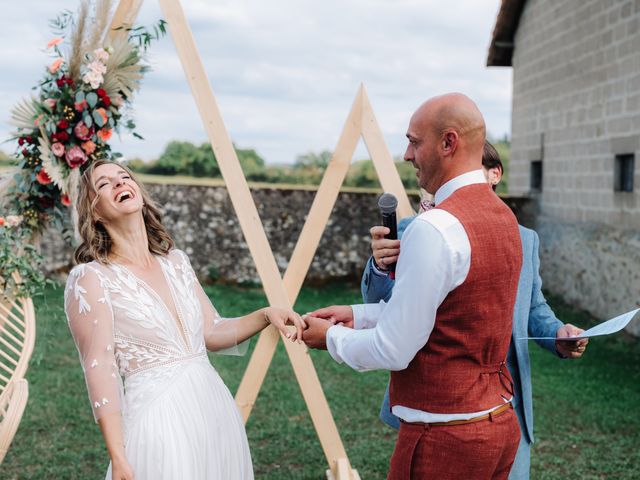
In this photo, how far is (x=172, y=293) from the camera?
2660mm

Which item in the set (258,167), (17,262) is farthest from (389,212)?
(258,167)

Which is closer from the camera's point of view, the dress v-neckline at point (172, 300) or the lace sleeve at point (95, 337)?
the lace sleeve at point (95, 337)

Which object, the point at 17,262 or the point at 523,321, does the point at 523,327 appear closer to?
the point at 523,321

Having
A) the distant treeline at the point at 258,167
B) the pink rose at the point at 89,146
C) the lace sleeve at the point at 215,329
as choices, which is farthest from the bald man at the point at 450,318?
the distant treeline at the point at 258,167

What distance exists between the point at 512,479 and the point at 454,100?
1475 mm

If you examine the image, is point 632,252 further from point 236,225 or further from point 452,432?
point 452,432

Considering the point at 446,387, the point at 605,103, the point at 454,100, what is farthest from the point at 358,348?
the point at 605,103

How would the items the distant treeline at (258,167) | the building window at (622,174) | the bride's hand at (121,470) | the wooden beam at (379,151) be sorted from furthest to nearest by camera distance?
the distant treeline at (258,167) → the building window at (622,174) → the wooden beam at (379,151) → the bride's hand at (121,470)

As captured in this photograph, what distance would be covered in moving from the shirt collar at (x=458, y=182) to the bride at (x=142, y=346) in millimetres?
807

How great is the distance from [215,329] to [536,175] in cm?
916

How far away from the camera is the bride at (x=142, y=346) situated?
2.39m

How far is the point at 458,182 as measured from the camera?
2.04 meters

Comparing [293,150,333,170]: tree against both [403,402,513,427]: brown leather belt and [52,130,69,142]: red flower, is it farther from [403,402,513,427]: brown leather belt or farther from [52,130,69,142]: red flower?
[403,402,513,427]: brown leather belt

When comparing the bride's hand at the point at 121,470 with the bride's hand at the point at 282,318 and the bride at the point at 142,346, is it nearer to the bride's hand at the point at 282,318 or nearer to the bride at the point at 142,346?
the bride at the point at 142,346
